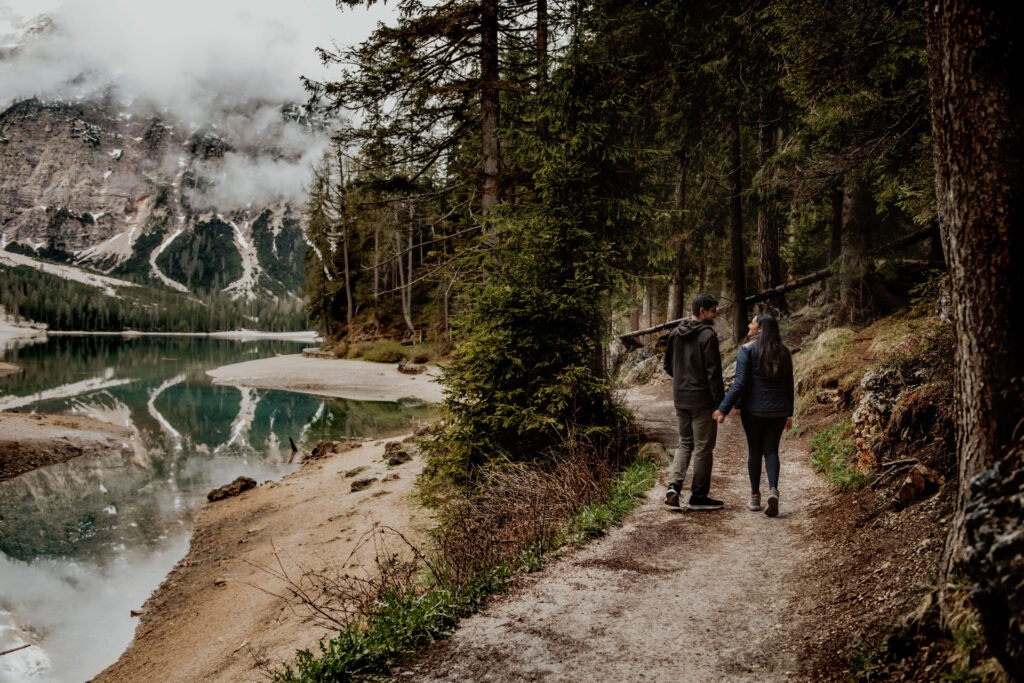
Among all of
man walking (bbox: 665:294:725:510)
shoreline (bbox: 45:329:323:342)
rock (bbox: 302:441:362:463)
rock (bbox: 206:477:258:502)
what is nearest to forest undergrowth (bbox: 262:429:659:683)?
man walking (bbox: 665:294:725:510)

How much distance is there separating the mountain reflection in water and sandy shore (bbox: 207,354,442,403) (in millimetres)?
1681

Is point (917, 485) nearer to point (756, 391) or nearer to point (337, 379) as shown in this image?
point (756, 391)

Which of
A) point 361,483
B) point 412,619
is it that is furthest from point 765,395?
point 361,483

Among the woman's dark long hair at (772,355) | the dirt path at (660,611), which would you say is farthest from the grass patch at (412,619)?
the woman's dark long hair at (772,355)

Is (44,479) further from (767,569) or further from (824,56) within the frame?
(824,56)

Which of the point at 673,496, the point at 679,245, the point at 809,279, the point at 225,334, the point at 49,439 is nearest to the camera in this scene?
the point at 673,496

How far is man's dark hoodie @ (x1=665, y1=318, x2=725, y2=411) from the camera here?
246 inches

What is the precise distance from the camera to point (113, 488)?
15383 mm

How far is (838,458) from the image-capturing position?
7.15m

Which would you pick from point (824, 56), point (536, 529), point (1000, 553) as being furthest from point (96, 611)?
point (824, 56)

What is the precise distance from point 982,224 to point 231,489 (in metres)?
15.5

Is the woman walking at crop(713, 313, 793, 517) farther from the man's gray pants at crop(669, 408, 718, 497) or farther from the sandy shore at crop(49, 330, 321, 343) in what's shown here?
the sandy shore at crop(49, 330, 321, 343)

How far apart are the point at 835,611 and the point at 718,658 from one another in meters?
0.89

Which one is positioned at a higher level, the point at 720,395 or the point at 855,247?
the point at 855,247
